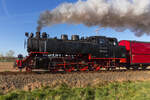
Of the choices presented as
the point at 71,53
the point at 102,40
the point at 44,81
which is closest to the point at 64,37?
the point at 71,53

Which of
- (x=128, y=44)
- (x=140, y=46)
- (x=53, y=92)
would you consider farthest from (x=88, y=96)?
(x=140, y=46)

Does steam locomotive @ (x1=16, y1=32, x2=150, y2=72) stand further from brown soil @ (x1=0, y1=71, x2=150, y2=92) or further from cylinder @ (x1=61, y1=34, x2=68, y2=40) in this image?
brown soil @ (x1=0, y1=71, x2=150, y2=92)

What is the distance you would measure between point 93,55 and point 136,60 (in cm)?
559

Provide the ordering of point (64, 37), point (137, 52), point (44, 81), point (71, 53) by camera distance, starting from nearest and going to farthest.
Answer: point (44, 81), point (71, 53), point (64, 37), point (137, 52)

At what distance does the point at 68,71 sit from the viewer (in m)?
12.4

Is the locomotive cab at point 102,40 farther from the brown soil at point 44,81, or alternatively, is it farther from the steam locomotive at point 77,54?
the brown soil at point 44,81

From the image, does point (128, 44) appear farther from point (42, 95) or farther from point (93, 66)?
point (42, 95)

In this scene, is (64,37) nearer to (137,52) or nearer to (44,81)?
(44,81)

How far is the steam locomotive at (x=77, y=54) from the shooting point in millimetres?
11445

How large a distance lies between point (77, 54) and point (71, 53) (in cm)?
74

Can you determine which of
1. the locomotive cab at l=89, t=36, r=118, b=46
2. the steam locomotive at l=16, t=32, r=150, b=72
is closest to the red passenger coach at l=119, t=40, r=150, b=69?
the steam locomotive at l=16, t=32, r=150, b=72

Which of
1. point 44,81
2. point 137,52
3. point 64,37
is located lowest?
point 44,81

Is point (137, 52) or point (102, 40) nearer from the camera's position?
point (102, 40)

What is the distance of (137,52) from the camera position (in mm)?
15953
